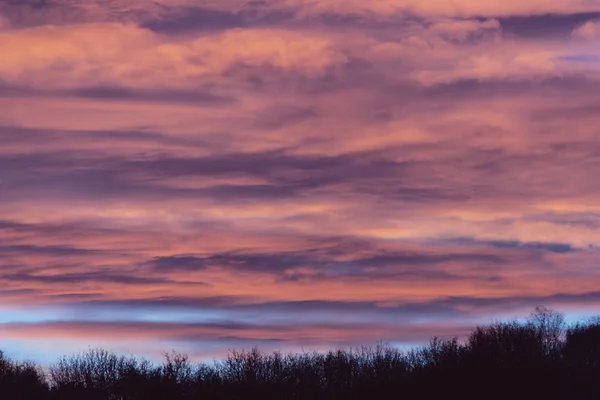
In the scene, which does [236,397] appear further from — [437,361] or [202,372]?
[437,361]

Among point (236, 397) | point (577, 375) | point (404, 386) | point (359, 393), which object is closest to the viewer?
point (577, 375)

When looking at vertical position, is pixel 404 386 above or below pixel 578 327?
below

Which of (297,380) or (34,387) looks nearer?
(297,380)

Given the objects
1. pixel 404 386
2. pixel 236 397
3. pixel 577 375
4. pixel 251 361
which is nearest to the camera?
pixel 577 375

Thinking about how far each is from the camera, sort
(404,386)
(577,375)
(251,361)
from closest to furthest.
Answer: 1. (577,375)
2. (404,386)
3. (251,361)

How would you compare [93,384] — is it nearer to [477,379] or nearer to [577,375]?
[477,379]

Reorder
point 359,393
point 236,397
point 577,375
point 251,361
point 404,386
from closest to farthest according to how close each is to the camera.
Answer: point 577,375, point 404,386, point 359,393, point 236,397, point 251,361

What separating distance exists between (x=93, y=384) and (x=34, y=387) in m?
9.06

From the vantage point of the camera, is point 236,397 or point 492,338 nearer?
point 492,338

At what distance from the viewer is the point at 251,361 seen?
114438 millimetres

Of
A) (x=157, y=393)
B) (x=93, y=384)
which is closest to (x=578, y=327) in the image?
(x=157, y=393)

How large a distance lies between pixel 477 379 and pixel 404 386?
929 cm

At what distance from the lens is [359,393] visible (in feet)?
314

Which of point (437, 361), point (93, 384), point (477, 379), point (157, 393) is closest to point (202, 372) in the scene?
point (157, 393)
